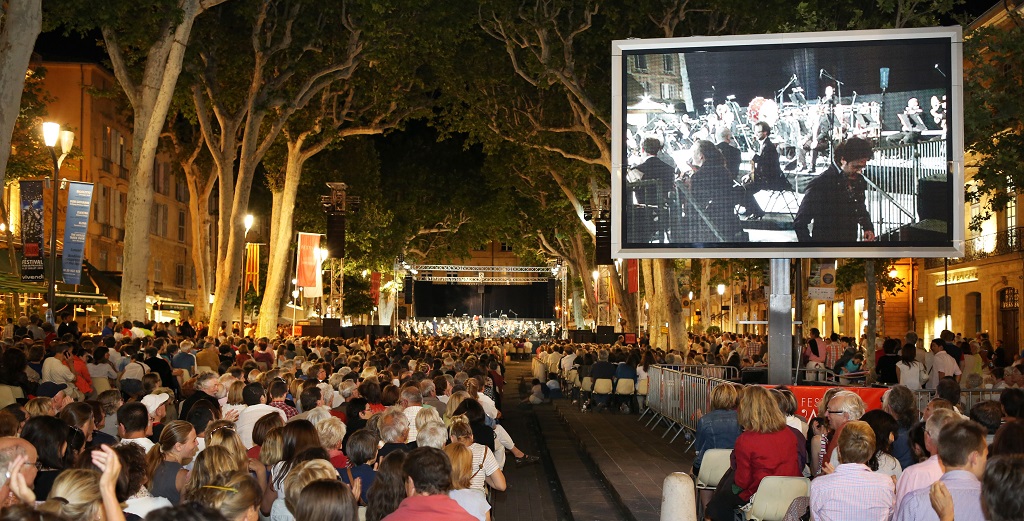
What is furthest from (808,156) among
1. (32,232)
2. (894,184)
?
(32,232)

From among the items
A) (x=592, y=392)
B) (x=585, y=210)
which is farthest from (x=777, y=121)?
(x=585, y=210)

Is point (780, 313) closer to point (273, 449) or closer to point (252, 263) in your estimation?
point (273, 449)

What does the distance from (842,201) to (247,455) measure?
949 cm

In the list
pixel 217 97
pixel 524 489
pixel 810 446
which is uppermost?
pixel 217 97

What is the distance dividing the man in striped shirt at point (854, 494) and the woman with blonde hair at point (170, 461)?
3.83 metres

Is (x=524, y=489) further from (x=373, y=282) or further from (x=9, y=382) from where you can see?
(x=373, y=282)

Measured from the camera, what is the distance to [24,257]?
2289 centimetres

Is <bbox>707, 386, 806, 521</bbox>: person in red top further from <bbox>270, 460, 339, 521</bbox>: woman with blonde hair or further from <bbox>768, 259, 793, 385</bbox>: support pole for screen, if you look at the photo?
<bbox>768, 259, 793, 385</bbox>: support pole for screen

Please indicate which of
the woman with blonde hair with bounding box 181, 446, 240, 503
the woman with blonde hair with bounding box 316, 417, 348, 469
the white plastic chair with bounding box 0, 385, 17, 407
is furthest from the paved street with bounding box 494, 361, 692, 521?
the woman with blonde hair with bounding box 181, 446, 240, 503

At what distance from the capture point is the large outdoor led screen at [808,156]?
14.5 meters

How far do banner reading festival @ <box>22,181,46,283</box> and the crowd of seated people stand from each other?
825cm

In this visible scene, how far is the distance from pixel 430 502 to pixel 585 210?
3634 cm

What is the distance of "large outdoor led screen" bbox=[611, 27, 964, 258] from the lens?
47.6ft

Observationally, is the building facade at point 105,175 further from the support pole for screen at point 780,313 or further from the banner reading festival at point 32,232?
the support pole for screen at point 780,313
